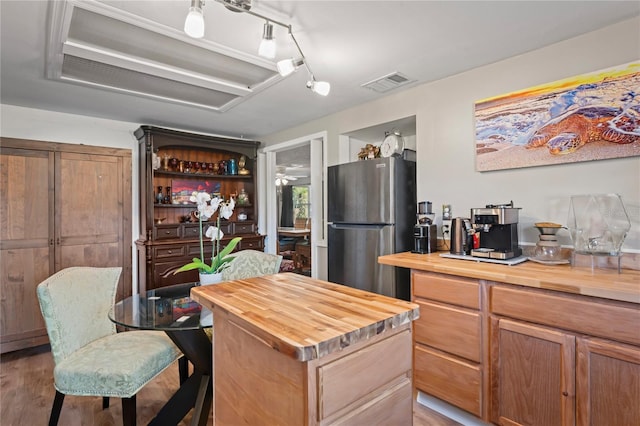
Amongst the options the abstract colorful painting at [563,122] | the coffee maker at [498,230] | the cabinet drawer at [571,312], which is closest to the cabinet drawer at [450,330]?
the cabinet drawer at [571,312]

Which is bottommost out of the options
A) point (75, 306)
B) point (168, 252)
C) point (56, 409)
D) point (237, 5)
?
point (56, 409)

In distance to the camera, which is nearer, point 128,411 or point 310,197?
point 128,411

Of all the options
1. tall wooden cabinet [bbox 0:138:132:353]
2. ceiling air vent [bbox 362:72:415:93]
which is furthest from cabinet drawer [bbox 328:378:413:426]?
tall wooden cabinet [bbox 0:138:132:353]

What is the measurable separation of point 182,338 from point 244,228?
262cm

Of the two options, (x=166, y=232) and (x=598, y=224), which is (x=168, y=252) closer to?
(x=166, y=232)

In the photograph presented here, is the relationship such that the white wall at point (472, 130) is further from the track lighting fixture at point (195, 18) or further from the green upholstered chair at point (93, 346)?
the green upholstered chair at point (93, 346)

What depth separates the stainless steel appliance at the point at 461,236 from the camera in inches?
87.8

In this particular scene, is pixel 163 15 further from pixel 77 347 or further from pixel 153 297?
pixel 77 347

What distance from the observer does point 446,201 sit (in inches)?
102

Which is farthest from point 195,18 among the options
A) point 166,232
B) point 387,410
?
point 166,232

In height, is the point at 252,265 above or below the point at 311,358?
below

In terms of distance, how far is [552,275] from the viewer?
1603mm

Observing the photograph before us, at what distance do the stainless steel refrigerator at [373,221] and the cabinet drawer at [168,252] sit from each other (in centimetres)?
183

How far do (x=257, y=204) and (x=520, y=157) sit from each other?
330cm
